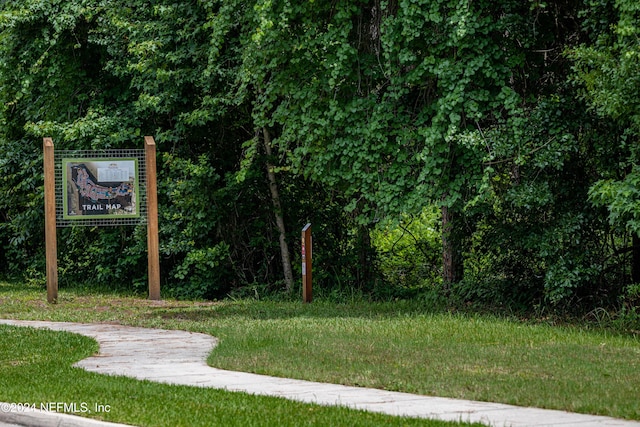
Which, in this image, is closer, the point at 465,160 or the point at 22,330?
the point at 22,330

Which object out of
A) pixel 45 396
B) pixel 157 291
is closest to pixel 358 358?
pixel 45 396

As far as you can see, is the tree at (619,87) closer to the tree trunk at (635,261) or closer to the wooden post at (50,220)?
the tree trunk at (635,261)

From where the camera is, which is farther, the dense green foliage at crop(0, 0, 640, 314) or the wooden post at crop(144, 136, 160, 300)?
the wooden post at crop(144, 136, 160, 300)

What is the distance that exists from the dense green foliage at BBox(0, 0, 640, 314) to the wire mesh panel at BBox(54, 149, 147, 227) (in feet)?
5.06

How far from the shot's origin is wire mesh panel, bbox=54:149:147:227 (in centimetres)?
2017

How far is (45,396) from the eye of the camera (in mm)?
9438

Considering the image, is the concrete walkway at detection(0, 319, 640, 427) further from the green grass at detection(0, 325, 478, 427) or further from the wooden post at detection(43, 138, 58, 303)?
the wooden post at detection(43, 138, 58, 303)

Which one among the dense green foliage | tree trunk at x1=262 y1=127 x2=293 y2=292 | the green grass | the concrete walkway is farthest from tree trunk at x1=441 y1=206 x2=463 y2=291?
the green grass

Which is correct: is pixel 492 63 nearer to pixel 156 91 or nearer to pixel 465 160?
pixel 465 160

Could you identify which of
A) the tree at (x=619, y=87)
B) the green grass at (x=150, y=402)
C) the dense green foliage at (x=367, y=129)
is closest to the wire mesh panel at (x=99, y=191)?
the dense green foliage at (x=367, y=129)

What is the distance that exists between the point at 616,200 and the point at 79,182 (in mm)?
10787

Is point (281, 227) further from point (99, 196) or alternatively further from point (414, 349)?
point (414, 349)

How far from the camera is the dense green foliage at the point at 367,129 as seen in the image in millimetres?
15859

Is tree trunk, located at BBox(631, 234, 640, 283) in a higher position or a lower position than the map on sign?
lower
